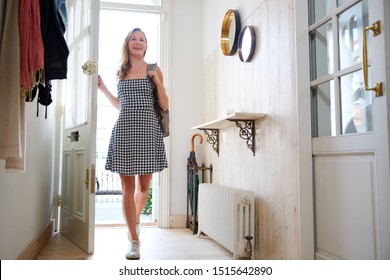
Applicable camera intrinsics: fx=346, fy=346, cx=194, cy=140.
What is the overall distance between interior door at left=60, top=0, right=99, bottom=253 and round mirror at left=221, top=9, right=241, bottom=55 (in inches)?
40.8

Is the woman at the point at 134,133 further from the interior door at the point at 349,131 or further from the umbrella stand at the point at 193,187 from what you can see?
the interior door at the point at 349,131

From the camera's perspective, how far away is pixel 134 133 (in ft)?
7.91

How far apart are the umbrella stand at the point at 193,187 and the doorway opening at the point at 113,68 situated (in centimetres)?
40

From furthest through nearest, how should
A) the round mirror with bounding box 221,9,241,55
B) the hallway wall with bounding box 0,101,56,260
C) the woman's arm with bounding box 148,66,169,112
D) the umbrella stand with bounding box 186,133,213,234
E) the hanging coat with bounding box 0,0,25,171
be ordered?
the umbrella stand with bounding box 186,133,213,234 < the round mirror with bounding box 221,9,241,55 < the woman's arm with bounding box 148,66,169,112 < the hallway wall with bounding box 0,101,56,260 < the hanging coat with bounding box 0,0,25,171

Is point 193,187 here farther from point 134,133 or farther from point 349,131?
point 349,131

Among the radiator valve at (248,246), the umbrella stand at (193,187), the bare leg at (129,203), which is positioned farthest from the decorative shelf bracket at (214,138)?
the radiator valve at (248,246)

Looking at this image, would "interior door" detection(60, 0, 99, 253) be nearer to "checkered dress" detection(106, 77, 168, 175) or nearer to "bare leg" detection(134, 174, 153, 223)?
"checkered dress" detection(106, 77, 168, 175)

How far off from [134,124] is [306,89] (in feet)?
3.85

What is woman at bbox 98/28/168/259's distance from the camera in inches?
94.3

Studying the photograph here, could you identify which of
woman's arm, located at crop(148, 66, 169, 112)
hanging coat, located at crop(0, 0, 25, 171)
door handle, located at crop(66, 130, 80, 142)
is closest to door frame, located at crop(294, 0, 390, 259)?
woman's arm, located at crop(148, 66, 169, 112)

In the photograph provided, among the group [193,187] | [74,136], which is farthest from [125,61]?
[193,187]

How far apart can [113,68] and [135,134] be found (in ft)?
14.0
